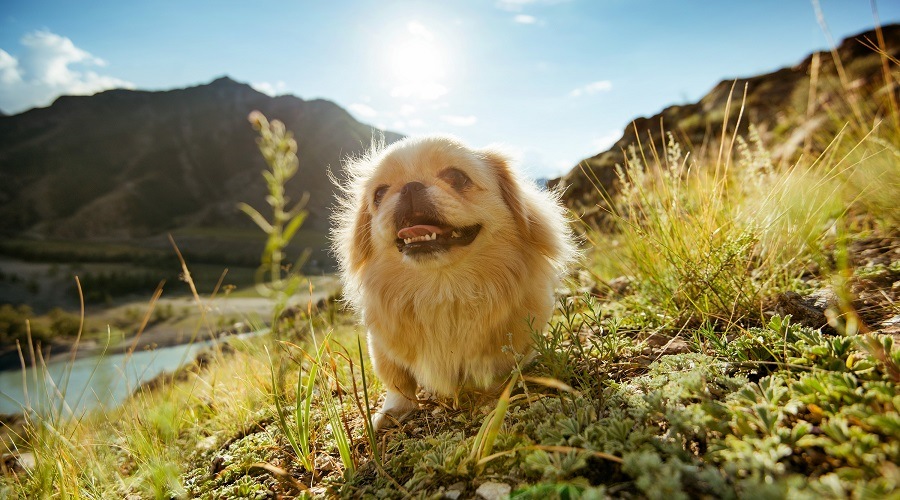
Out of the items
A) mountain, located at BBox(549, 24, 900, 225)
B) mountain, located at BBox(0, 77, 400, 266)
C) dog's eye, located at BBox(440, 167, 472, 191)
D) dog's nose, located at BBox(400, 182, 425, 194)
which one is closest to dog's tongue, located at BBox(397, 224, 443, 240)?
dog's nose, located at BBox(400, 182, 425, 194)

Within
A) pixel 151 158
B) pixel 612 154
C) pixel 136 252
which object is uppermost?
pixel 151 158

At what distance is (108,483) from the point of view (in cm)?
197

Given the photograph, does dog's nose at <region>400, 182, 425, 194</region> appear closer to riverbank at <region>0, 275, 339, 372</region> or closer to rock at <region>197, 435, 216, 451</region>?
riverbank at <region>0, 275, 339, 372</region>

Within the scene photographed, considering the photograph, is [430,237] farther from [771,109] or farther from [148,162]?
[148,162]

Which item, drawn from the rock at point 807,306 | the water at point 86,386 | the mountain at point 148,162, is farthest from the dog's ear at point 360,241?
the mountain at point 148,162

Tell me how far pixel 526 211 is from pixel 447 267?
65 cm

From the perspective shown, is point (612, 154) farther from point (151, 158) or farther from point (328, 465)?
point (151, 158)

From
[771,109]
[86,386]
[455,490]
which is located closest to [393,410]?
[455,490]

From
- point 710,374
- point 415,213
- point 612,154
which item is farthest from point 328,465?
point 612,154

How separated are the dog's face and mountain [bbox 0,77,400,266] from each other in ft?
143

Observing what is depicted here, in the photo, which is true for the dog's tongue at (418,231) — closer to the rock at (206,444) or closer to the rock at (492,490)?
the rock at (492,490)

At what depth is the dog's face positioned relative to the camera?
2.09 meters

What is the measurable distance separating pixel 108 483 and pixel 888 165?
5.51 meters

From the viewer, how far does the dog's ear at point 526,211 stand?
93.7 inches
